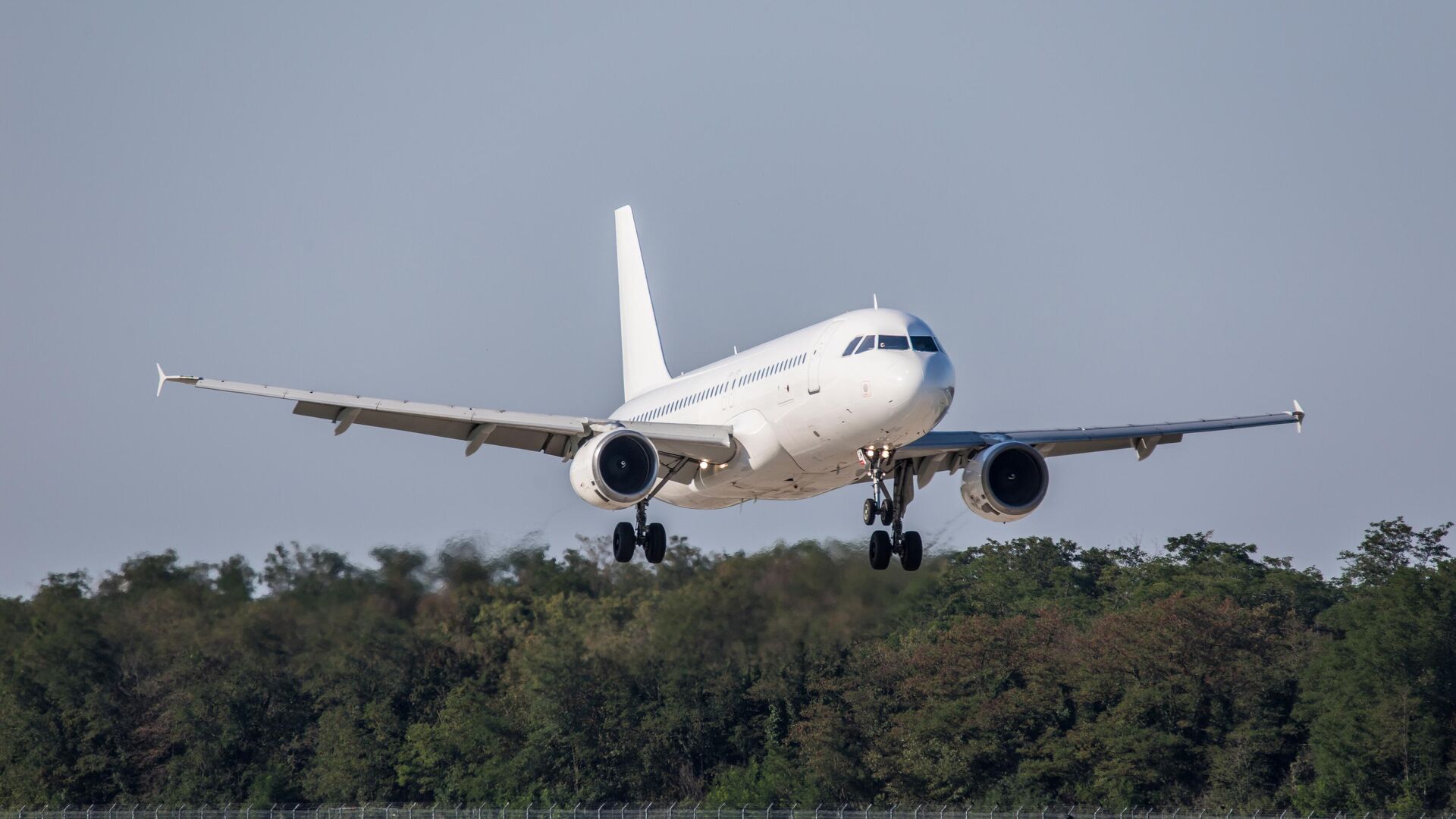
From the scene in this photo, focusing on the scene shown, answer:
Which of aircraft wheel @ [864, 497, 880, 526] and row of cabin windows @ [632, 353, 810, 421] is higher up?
row of cabin windows @ [632, 353, 810, 421]

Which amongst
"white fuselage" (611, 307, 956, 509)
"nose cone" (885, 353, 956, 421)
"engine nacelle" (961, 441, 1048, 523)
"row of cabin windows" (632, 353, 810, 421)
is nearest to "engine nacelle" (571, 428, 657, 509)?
"white fuselage" (611, 307, 956, 509)

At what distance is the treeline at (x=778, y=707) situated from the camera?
158ft

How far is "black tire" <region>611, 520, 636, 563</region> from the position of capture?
36156 mm

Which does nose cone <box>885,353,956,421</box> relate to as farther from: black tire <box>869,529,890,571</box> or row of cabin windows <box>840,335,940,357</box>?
black tire <box>869,529,890,571</box>

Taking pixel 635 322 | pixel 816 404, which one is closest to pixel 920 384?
pixel 816 404

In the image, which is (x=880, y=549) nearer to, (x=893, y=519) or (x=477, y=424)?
(x=893, y=519)

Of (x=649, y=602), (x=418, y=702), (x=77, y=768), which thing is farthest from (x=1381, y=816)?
(x=77, y=768)

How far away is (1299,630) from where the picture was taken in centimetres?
6028

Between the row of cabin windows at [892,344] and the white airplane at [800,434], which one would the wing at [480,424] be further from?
the row of cabin windows at [892,344]

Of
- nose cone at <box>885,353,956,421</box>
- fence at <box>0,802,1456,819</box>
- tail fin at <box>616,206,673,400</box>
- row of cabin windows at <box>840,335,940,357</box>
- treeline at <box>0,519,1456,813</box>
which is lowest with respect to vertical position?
fence at <box>0,802,1456,819</box>

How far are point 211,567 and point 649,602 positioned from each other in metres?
10.9

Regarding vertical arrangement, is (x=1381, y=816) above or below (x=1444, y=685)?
below

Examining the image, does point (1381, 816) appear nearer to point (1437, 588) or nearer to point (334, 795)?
point (1437, 588)

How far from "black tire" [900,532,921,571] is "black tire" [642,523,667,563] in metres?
4.93
